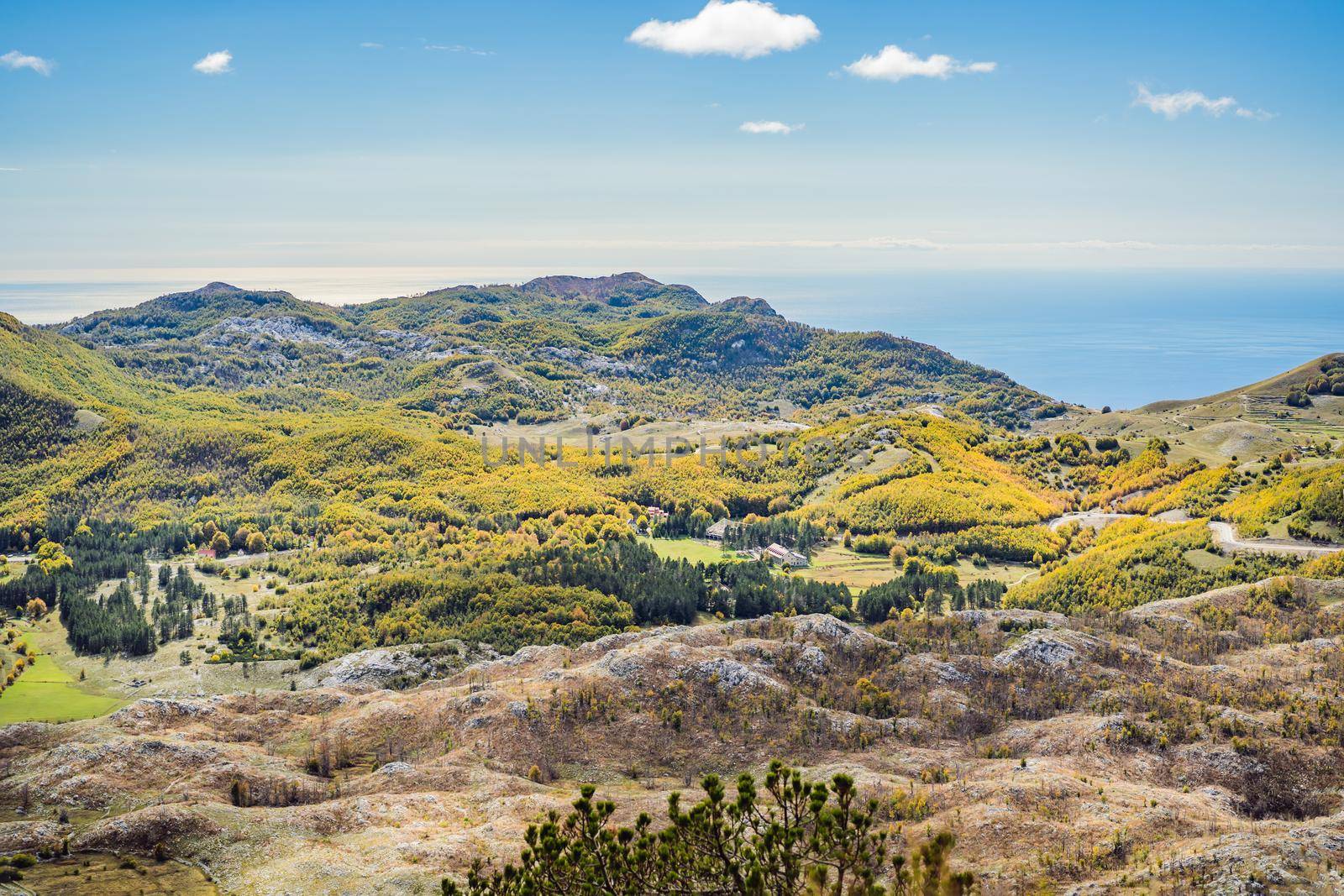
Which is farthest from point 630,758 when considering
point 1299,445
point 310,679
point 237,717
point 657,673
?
point 1299,445

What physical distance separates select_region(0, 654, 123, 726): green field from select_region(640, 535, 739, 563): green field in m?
95.9

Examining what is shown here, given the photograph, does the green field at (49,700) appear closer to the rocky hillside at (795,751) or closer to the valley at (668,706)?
the valley at (668,706)

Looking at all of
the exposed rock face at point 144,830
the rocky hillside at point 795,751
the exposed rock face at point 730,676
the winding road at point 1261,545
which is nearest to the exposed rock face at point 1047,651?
the rocky hillside at point 795,751

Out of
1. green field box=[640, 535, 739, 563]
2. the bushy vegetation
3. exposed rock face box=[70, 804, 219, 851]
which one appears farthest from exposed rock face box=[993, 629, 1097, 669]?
green field box=[640, 535, 739, 563]

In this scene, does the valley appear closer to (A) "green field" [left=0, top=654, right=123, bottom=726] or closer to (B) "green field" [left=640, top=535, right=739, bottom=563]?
(A) "green field" [left=0, top=654, right=123, bottom=726]

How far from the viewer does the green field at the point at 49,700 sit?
96.1 metres

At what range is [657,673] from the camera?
75000 millimetres

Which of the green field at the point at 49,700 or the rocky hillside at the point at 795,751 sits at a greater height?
the rocky hillside at the point at 795,751

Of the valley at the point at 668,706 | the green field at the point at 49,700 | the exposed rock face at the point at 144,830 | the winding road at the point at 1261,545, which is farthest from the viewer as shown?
the winding road at the point at 1261,545

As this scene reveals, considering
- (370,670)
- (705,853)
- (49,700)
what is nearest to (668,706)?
(705,853)

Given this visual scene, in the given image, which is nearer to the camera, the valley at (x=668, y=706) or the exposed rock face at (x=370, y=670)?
the valley at (x=668, y=706)

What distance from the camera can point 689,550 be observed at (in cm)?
17975

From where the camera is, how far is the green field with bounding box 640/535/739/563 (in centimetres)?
17229

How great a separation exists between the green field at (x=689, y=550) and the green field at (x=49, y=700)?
9590 cm
